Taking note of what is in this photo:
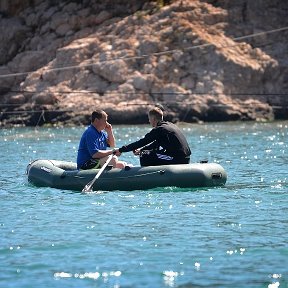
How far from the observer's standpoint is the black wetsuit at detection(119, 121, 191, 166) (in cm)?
1669

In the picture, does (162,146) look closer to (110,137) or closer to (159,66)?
(110,137)

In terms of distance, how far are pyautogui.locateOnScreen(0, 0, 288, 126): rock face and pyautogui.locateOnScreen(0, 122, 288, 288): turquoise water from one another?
19256mm

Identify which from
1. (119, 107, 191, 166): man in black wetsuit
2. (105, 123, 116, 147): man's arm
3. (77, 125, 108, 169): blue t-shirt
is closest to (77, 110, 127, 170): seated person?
(77, 125, 108, 169): blue t-shirt

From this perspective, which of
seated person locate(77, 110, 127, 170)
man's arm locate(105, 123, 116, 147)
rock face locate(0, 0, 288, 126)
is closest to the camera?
seated person locate(77, 110, 127, 170)

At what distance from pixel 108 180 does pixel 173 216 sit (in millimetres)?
3239

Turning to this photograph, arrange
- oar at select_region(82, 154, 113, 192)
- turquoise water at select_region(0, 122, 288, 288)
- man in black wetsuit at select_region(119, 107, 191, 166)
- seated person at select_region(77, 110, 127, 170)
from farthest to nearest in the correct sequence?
1. seated person at select_region(77, 110, 127, 170)
2. man in black wetsuit at select_region(119, 107, 191, 166)
3. oar at select_region(82, 154, 113, 192)
4. turquoise water at select_region(0, 122, 288, 288)

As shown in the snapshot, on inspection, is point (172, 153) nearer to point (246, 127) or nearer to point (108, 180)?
point (108, 180)

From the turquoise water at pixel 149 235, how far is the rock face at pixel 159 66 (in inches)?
758

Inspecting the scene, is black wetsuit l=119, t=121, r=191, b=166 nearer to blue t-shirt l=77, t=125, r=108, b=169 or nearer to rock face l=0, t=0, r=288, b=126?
blue t-shirt l=77, t=125, r=108, b=169

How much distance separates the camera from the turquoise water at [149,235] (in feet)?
33.2

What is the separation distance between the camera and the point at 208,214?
13.9 metres

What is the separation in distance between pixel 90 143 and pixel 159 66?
23370mm

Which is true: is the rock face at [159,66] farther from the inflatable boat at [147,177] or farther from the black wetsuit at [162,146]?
the inflatable boat at [147,177]

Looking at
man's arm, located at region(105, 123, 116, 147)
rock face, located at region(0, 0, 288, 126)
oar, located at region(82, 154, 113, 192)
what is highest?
man's arm, located at region(105, 123, 116, 147)
